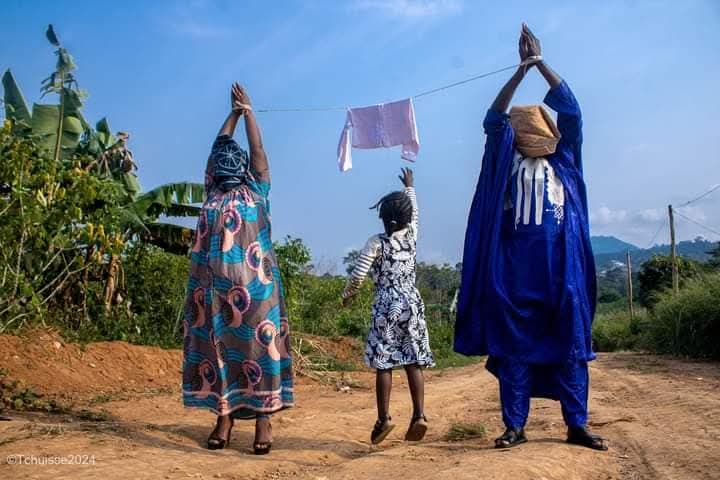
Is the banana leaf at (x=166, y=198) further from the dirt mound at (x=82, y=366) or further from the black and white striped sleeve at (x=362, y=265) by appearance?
the black and white striped sleeve at (x=362, y=265)

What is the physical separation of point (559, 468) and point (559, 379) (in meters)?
0.78

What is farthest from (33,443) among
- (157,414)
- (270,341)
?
(157,414)

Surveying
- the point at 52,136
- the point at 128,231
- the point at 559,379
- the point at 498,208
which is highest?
the point at 52,136

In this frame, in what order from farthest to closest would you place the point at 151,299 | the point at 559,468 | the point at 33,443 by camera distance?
Answer: the point at 151,299
the point at 33,443
the point at 559,468

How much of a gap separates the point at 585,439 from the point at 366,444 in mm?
1484

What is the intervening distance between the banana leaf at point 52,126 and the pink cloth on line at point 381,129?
554 cm

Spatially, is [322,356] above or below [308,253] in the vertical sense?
below

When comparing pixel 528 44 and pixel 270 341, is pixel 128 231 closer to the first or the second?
pixel 270 341

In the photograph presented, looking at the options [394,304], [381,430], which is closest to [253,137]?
[394,304]

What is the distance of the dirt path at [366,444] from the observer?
3.86m

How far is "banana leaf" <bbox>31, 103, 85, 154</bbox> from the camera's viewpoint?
1124 centimetres

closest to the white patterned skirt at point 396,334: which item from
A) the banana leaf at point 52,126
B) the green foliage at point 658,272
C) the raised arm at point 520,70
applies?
the raised arm at point 520,70

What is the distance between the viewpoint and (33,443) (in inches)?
169

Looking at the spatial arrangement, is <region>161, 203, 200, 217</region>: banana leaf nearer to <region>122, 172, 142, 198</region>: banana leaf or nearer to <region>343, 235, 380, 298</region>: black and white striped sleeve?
<region>122, 172, 142, 198</region>: banana leaf
